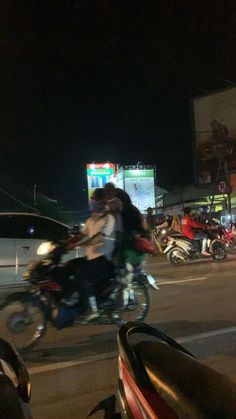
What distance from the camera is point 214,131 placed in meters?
31.3

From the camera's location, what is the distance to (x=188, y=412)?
189cm

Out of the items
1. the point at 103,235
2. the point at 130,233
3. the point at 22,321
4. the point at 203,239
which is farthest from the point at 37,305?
the point at 203,239

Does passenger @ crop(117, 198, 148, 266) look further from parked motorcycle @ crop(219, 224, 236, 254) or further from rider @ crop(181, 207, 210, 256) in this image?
parked motorcycle @ crop(219, 224, 236, 254)

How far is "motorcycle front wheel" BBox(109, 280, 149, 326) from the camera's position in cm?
686

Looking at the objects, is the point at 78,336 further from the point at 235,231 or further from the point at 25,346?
the point at 235,231

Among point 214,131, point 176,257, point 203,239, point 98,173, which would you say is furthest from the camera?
point 98,173

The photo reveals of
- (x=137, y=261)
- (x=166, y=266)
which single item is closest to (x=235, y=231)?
(x=166, y=266)

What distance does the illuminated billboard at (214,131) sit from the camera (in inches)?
1202

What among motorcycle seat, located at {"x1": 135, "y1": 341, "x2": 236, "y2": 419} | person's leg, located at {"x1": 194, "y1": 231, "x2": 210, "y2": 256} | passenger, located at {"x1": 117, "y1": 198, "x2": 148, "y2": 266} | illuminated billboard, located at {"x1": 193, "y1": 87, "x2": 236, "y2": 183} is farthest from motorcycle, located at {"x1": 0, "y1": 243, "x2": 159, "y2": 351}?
illuminated billboard, located at {"x1": 193, "y1": 87, "x2": 236, "y2": 183}

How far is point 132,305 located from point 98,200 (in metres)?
1.48

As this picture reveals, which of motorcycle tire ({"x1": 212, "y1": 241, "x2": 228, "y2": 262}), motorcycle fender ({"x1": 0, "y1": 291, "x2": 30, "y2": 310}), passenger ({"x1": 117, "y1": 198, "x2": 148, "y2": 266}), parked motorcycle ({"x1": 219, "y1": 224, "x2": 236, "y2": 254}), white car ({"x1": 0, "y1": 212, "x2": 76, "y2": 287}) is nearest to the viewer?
motorcycle fender ({"x1": 0, "y1": 291, "x2": 30, "y2": 310})

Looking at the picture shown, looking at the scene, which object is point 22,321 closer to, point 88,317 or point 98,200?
point 88,317

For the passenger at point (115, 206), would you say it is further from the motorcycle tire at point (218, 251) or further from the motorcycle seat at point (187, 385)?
the motorcycle tire at point (218, 251)

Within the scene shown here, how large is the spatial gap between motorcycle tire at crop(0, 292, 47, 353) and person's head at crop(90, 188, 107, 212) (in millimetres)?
1360
